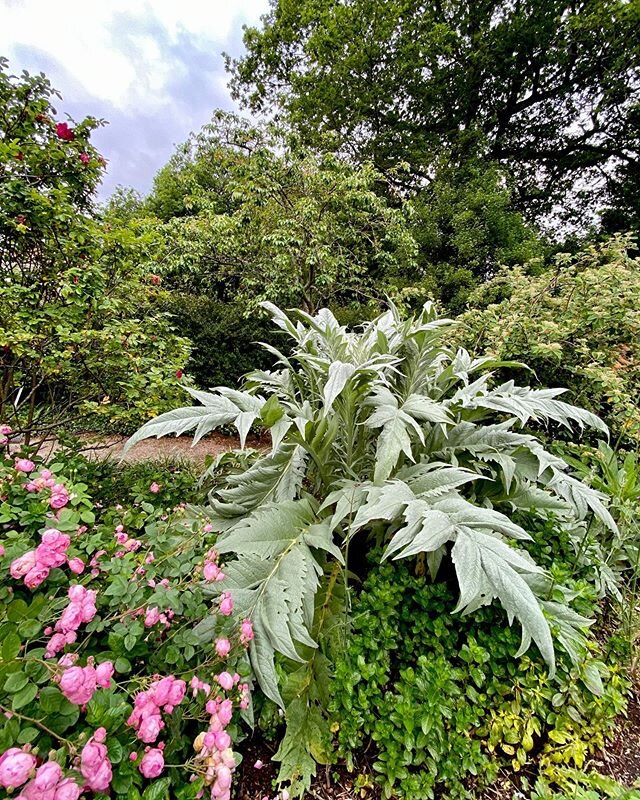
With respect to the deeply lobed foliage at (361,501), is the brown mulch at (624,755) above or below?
below

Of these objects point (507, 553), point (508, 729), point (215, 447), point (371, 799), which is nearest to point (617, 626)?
point (508, 729)

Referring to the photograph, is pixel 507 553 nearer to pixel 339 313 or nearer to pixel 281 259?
pixel 281 259

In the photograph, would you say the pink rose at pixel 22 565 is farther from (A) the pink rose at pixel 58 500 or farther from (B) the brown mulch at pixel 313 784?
(B) the brown mulch at pixel 313 784

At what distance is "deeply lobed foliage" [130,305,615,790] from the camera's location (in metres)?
1.01

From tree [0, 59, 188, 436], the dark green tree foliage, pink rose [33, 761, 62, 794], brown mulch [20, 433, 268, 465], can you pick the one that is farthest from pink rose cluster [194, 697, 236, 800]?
the dark green tree foliage

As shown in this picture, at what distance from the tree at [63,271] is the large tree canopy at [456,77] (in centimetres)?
619

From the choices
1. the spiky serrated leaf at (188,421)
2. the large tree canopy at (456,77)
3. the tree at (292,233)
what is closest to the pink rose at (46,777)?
the spiky serrated leaf at (188,421)

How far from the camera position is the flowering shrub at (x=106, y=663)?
541 millimetres

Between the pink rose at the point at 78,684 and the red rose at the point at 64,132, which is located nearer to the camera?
the pink rose at the point at 78,684

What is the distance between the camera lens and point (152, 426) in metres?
1.31

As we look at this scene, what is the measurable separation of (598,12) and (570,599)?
33.0ft

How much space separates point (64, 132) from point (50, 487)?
1950 mm

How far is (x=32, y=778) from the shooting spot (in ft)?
1.59

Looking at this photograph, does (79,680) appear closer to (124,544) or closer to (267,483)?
(124,544)
